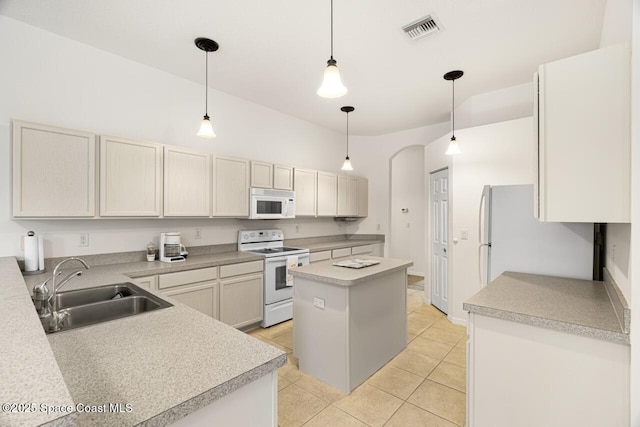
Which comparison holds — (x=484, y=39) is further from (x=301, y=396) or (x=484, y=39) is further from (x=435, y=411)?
(x=301, y=396)

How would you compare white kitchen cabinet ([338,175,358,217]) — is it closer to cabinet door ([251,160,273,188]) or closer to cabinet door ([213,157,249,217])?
cabinet door ([251,160,273,188])

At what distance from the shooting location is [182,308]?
1.54 m

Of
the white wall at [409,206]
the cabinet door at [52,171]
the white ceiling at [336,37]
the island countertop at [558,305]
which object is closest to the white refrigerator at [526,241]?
the island countertop at [558,305]

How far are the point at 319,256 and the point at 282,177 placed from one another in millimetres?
1277

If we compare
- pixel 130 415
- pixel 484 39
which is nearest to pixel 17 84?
pixel 130 415

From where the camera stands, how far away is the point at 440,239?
4137 mm

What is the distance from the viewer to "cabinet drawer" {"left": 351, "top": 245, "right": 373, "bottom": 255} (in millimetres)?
5004

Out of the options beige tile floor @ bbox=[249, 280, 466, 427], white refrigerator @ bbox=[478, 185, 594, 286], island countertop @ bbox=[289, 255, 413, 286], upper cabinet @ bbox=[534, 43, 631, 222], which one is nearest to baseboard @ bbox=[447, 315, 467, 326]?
beige tile floor @ bbox=[249, 280, 466, 427]

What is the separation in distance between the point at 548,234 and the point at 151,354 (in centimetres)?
265

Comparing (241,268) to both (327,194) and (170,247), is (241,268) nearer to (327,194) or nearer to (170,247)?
(170,247)

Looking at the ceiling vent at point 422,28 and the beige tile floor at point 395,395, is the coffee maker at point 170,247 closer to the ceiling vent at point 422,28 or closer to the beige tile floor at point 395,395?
the beige tile floor at point 395,395

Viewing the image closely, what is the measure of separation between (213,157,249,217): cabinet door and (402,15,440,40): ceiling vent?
88.4 inches

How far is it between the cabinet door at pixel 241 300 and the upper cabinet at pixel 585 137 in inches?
111

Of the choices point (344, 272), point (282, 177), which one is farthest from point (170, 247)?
point (344, 272)
